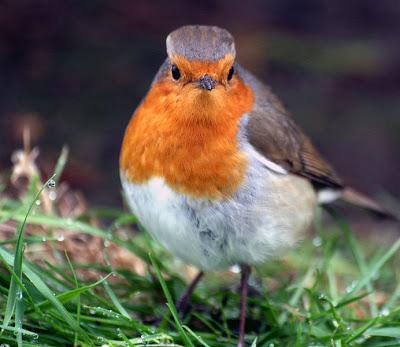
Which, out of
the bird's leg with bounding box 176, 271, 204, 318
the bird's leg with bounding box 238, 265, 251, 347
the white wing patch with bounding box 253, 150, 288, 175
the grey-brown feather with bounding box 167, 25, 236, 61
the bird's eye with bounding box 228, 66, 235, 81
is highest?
the grey-brown feather with bounding box 167, 25, 236, 61

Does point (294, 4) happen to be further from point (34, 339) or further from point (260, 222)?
point (34, 339)

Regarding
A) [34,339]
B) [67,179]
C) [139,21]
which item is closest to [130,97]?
[139,21]

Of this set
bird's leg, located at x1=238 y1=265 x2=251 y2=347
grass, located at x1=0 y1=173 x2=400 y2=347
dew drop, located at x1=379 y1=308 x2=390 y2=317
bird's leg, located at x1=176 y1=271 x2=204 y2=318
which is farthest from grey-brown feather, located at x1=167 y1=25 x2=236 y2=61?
dew drop, located at x1=379 y1=308 x2=390 y2=317

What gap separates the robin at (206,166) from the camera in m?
2.93

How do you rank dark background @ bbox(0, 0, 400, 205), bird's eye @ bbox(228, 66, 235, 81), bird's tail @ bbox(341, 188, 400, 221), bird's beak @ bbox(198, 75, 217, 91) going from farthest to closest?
dark background @ bbox(0, 0, 400, 205)
bird's tail @ bbox(341, 188, 400, 221)
bird's eye @ bbox(228, 66, 235, 81)
bird's beak @ bbox(198, 75, 217, 91)

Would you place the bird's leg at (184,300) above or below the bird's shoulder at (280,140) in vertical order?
below

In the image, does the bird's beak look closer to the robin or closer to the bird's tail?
the robin

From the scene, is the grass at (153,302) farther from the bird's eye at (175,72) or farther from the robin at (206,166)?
the bird's eye at (175,72)

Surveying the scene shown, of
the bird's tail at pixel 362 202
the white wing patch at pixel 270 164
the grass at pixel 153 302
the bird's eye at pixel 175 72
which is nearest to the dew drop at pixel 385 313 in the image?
the grass at pixel 153 302

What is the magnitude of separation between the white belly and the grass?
0.65 ft

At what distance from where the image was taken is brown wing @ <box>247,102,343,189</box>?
3.23m

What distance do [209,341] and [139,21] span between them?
358 cm

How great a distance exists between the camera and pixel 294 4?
6512 mm

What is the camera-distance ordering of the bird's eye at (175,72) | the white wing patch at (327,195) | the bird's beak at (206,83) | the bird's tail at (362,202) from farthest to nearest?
the bird's tail at (362,202) → the white wing patch at (327,195) → the bird's eye at (175,72) → the bird's beak at (206,83)
